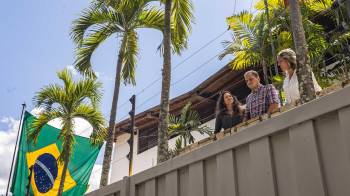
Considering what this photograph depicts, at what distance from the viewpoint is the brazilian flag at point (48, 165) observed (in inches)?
528

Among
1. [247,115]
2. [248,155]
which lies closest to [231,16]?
[247,115]

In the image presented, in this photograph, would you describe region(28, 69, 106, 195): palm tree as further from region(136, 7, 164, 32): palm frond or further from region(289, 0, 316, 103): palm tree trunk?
region(289, 0, 316, 103): palm tree trunk

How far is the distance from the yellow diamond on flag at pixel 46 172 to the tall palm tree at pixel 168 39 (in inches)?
279

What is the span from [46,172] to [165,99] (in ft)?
27.2

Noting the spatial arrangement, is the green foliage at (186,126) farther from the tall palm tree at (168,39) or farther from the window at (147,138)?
the tall palm tree at (168,39)

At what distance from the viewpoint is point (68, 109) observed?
1163 centimetres

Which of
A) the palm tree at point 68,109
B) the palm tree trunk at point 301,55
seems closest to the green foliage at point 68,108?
the palm tree at point 68,109

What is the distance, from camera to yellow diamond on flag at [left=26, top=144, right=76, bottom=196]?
13.4 meters

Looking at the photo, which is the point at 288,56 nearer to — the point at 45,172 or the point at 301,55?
the point at 301,55

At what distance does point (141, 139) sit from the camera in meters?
17.5

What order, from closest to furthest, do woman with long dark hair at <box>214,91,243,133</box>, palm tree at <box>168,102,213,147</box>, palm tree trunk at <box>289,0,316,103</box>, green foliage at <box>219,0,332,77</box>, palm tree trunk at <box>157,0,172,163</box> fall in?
woman with long dark hair at <box>214,91,243,133</box>
palm tree trunk at <box>289,0,316,103</box>
palm tree trunk at <box>157,0,172,163</box>
green foliage at <box>219,0,332,77</box>
palm tree at <box>168,102,213,147</box>

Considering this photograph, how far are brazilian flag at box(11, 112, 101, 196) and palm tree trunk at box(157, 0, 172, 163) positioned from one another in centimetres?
662

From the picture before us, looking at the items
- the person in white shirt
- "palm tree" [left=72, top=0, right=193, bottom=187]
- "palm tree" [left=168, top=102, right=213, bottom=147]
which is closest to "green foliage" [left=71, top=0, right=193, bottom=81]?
"palm tree" [left=72, top=0, right=193, bottom=187]

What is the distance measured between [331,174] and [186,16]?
742 cm
